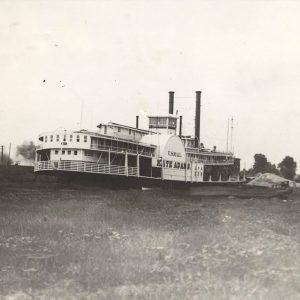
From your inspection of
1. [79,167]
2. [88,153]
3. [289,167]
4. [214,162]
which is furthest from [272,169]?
[79,167]

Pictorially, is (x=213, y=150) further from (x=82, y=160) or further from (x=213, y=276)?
(x=213, y=276)

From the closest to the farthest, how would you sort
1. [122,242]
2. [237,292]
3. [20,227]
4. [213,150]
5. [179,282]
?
[237,292], [179,282], [122,242], [20,227], [213,150]

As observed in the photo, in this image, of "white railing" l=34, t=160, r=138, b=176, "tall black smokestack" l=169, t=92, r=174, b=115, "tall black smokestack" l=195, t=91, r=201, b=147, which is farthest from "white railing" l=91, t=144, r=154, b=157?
"tall black smokestack" l=195, t=91, r=201, b=147

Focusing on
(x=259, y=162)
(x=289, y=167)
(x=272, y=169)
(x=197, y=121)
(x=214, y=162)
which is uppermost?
(x=197, y=121)

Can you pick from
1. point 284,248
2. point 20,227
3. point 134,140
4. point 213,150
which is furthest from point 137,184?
point 284,248

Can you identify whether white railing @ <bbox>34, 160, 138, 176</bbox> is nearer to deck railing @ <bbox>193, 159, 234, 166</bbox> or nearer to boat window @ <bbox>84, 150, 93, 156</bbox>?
boat window @ <bbox>84, 150, 93, 156</bbox>

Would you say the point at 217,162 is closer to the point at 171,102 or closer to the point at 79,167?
the point at 171,102

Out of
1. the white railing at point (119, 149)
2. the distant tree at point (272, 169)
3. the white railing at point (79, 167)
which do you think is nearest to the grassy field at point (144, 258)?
the white railing at point (79, 167)
